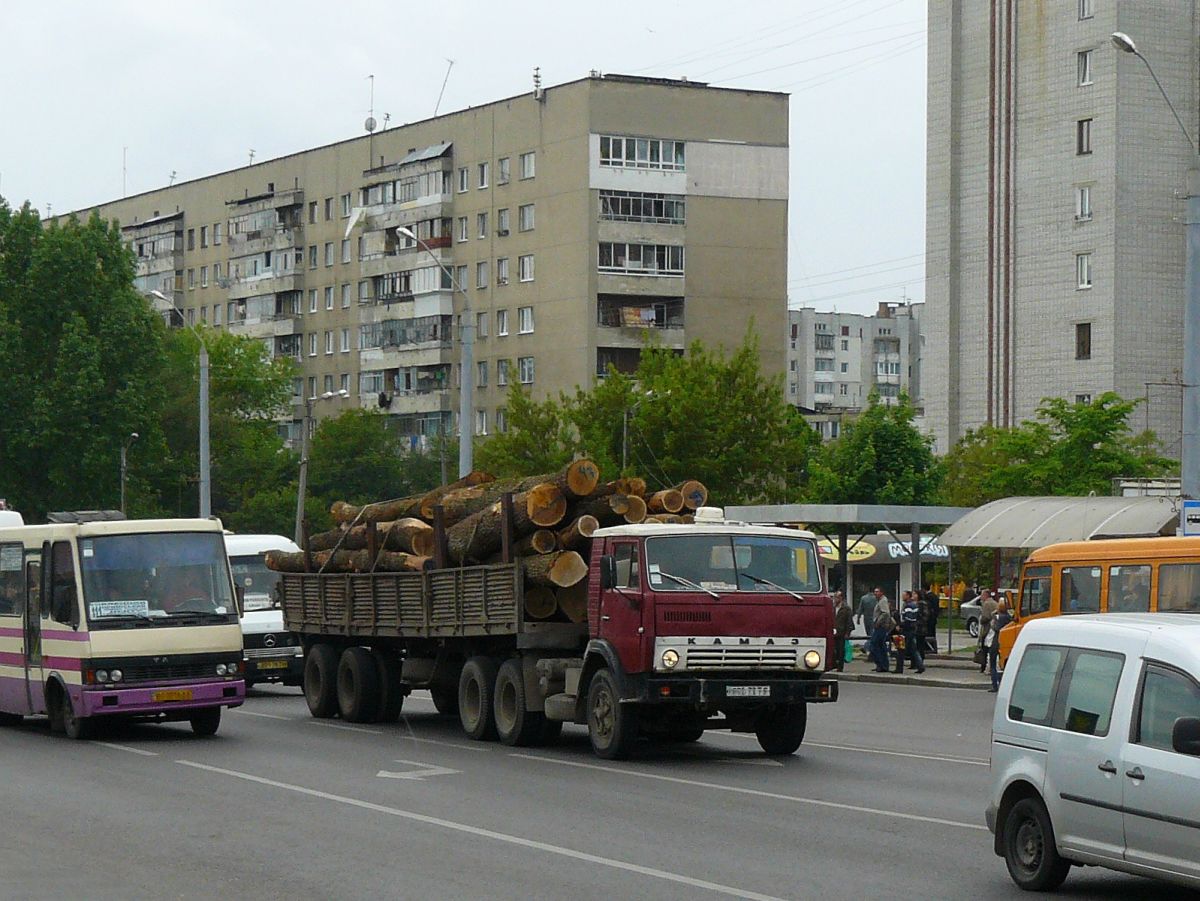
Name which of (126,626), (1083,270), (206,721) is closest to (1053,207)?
(1083,270)

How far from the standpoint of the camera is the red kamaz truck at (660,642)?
18250 mm

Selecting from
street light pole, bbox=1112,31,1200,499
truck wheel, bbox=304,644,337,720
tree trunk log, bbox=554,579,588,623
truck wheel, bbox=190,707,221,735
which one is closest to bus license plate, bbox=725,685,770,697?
tree trunk log, bbox=554,579,588,623

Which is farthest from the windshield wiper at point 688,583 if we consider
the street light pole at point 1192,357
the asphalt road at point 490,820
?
the street light pole at point 1192,357

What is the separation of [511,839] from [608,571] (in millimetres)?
6251

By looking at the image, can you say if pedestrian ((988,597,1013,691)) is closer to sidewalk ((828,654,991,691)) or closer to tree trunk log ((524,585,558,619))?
sidewalk ((828,654,991,691))

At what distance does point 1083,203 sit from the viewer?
238 ft

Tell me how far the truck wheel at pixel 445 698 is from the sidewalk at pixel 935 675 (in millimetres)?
10320

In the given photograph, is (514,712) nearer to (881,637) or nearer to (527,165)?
(881,637)

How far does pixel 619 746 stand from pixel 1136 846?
9.12m

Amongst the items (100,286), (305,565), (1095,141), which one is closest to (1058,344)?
(1095,141)

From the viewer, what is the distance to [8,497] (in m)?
69.9

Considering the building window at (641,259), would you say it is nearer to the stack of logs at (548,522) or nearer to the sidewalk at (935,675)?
the sidewalk at (935,675)

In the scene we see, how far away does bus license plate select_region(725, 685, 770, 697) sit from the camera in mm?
18219

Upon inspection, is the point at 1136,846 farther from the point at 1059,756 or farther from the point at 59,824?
the point at 59,824
